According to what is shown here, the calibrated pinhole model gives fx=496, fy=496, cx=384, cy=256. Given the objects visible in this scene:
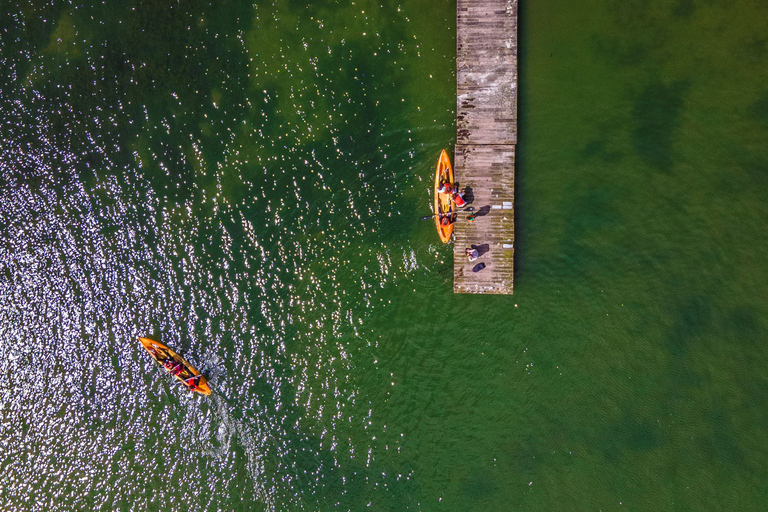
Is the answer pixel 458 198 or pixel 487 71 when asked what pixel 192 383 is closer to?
pixel 458 198

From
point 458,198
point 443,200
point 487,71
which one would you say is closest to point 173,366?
point 443,200

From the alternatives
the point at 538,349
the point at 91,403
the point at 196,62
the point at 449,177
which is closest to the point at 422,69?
the point at 449,177

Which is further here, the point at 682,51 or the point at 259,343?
the point at 259,343

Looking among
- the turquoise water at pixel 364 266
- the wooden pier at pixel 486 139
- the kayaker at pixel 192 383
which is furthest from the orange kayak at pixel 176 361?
the wooden pier at pixel 486 139

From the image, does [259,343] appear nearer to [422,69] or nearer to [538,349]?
[538,349]

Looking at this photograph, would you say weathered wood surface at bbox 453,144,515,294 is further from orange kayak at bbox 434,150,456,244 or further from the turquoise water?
the turquoise water

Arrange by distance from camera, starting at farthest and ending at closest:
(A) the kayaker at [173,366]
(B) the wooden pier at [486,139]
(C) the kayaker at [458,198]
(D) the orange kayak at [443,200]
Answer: (A) the kayaker at [173,366] → (D) the orange kayak at [443,200] → (B) the wooden pier at [486,139] → (C) the kayaker at [458,198]

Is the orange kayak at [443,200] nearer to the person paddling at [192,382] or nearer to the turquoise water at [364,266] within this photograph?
the turquoise water at [364,266]
